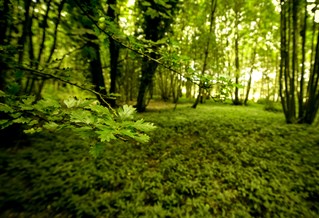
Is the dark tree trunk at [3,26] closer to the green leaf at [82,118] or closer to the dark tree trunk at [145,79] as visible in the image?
the green leaf at [82,118]

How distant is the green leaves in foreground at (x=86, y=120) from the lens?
1092 millimetres

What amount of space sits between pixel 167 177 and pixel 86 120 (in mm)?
4744

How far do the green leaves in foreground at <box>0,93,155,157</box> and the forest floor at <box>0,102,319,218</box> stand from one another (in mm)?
3527

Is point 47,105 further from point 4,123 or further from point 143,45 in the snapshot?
point 143,45

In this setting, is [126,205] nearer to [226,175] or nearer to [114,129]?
[226,175]

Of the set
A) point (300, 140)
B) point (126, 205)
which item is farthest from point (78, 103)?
A: point (300, 140)

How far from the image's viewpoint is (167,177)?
18.2ft

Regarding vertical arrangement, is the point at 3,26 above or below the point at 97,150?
above

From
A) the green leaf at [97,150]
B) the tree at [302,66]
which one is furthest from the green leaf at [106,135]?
the tree at [302,66]

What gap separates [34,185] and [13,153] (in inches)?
66.2

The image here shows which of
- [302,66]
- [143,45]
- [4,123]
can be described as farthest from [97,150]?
[302,66]

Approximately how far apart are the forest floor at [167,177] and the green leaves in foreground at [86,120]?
11.6ft

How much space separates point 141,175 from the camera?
556 cm

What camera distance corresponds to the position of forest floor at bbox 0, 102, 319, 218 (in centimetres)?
448
